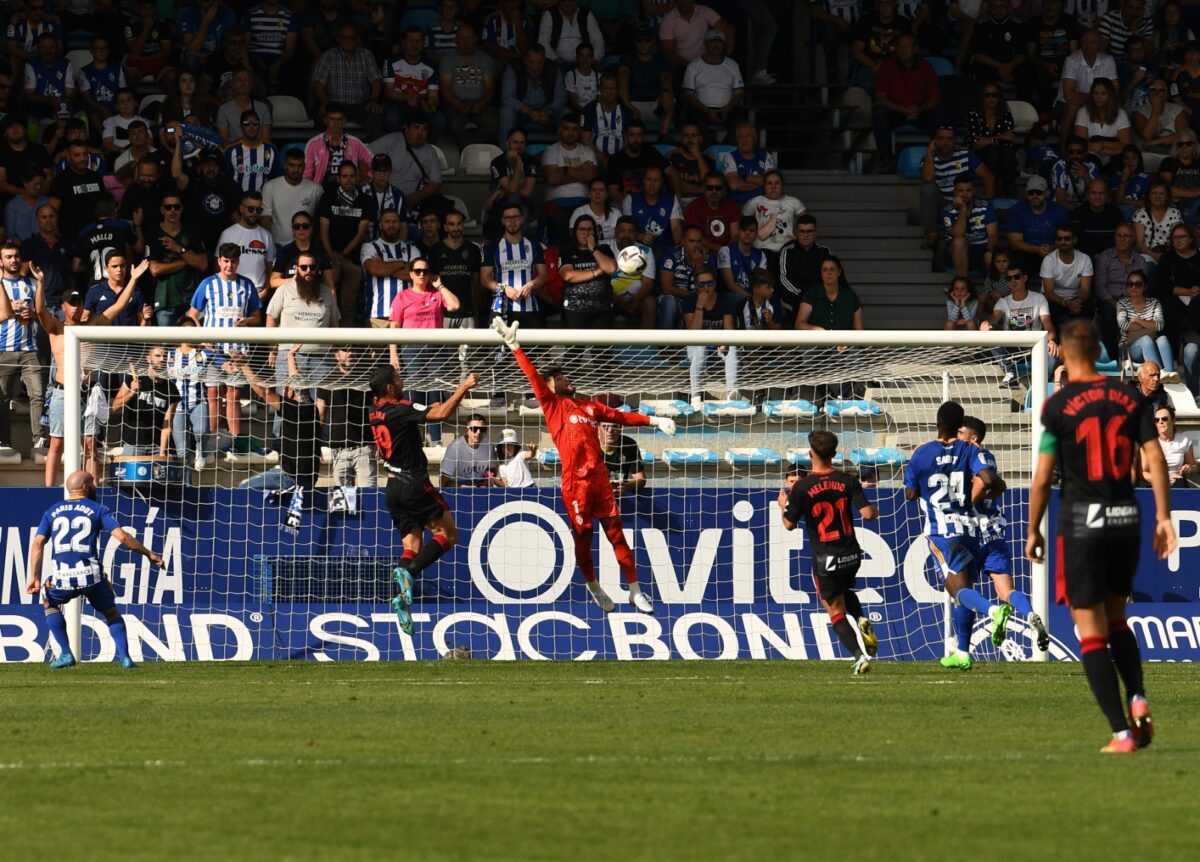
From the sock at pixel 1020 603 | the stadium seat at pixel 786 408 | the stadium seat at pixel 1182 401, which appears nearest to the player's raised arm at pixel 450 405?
the stadium seat at pixel 786 408

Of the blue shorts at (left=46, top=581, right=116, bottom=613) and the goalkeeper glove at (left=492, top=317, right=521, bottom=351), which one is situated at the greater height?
the goalkeeper glove at (left=492, top=317, right=521, bottom=351)

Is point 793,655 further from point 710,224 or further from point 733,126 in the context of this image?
point 733,126

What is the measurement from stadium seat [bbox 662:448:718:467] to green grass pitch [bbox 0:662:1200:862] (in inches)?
177

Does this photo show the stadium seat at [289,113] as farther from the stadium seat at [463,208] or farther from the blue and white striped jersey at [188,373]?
the blue and white striped jersey at [188,373]

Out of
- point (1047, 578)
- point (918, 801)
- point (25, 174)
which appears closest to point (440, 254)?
point (25, 174)

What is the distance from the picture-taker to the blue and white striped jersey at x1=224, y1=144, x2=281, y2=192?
796 inches

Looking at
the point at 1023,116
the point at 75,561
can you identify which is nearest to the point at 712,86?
the point at 1023,116

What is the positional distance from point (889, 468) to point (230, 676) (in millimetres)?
6732

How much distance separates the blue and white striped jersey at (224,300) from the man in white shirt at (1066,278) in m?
8.71

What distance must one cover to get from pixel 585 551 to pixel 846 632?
7.80 feet

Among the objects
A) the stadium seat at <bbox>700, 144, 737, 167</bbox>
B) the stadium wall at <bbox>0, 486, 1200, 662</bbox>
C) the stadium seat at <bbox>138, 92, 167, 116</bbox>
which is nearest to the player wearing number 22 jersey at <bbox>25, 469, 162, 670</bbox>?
the stadium wall at <bbox>0, 486, 1200, 662</bbox>

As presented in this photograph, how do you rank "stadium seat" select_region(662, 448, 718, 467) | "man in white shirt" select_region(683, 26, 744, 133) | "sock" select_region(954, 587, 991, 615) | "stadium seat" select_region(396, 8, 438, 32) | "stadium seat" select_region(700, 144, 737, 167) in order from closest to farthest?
"sock" select_region(954, 587, 991, 615) < "stadium seat" select_region(662, 448, 718, 467) < "stadium seat" select_region(700, 144, 737, 167) < "man in white shirt" select_region(683, 26, 744, 133) < "stadium seat" select_region(396, 8, 438, 32)

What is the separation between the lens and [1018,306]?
2036 centimetres

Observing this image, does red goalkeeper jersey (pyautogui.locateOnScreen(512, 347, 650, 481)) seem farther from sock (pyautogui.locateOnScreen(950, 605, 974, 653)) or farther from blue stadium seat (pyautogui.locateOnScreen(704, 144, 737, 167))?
blue stadium seat (pyautogui.locateOnScreen(704, 144, 737, 167))
